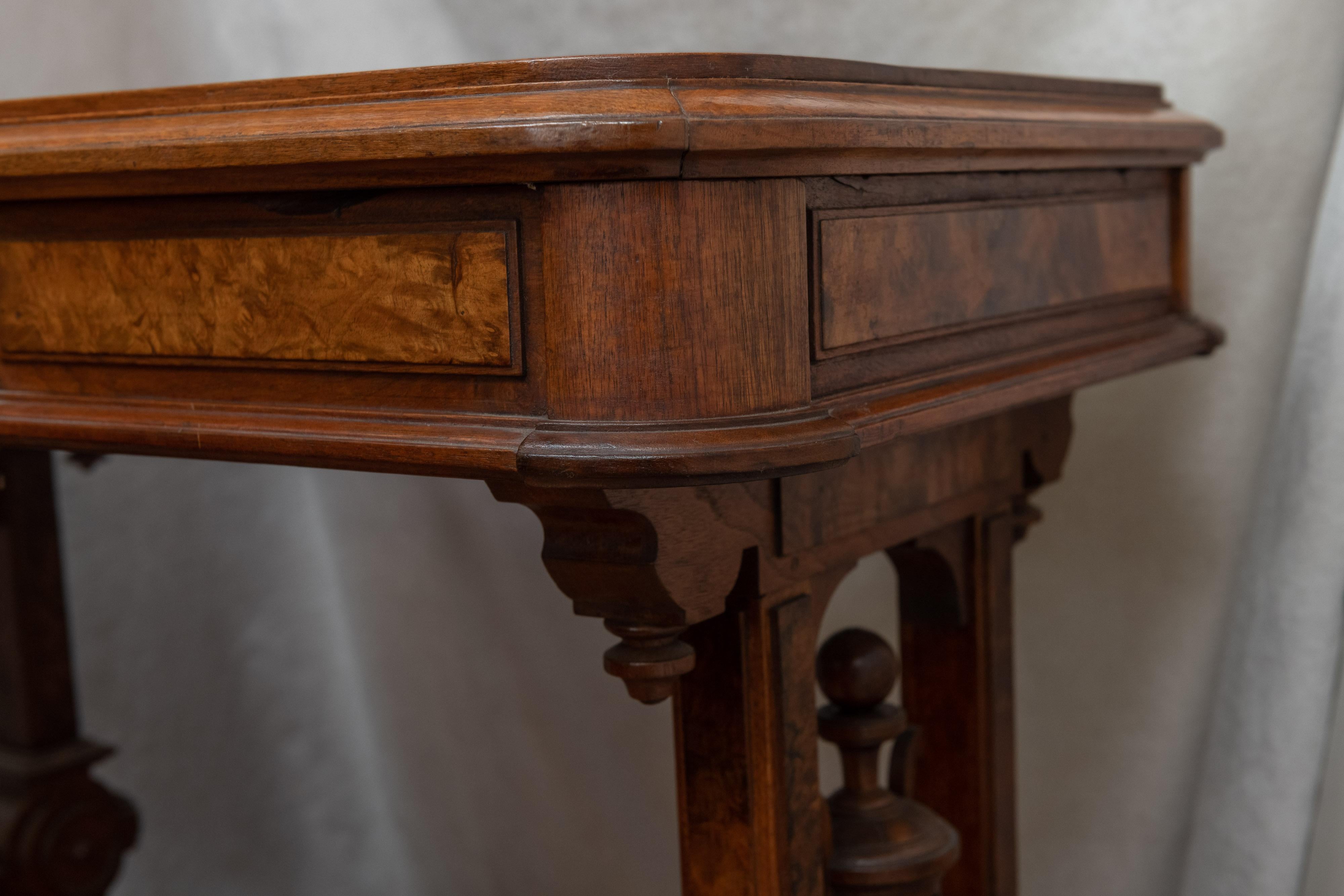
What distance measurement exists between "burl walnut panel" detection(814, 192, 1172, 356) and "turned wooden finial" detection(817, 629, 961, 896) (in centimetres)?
24

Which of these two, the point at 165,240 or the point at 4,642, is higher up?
the point at 165,240

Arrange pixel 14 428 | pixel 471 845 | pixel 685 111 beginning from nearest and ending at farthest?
pixel 685 111 → pixel 14 428 → pixel 471 845

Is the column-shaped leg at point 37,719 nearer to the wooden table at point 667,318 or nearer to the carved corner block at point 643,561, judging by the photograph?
the wooden table at point 667,318

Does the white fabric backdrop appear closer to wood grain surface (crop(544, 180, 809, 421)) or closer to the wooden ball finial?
the wooden ball finial

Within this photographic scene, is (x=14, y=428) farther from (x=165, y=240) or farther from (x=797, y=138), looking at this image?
(x=797, y=138)

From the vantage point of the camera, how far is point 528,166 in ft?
2.15

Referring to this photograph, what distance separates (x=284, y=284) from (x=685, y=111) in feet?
0.87

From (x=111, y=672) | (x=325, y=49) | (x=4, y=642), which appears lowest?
(x=111, y=672)

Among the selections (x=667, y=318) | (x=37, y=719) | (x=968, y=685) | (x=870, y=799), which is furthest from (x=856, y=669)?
(x=37, y=719)

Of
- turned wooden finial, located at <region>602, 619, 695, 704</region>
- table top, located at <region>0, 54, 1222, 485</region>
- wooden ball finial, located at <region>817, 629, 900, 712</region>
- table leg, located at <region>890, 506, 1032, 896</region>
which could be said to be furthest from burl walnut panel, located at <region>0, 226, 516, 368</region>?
table leg, located at <region>890, 506, 1032, 896</region>

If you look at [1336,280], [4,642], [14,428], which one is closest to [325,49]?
[4,642]

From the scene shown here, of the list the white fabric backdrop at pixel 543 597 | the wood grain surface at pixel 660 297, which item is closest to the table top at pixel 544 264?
the wood grain surface at pixel 660 297

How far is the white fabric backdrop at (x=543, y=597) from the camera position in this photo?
1.40m

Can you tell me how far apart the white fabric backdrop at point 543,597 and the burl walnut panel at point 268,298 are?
84 cm
